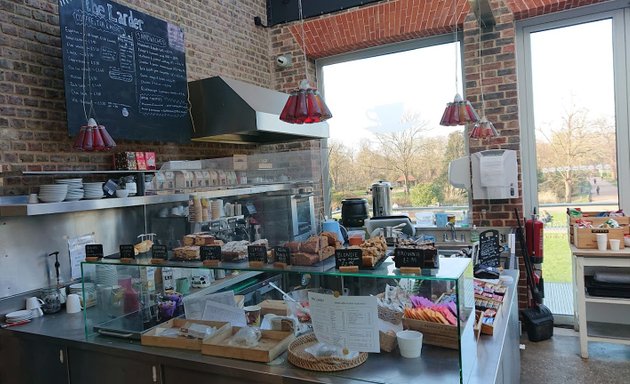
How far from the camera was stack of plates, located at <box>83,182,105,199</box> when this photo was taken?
2779 millimetres

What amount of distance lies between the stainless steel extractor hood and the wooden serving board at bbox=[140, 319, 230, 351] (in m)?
1.96

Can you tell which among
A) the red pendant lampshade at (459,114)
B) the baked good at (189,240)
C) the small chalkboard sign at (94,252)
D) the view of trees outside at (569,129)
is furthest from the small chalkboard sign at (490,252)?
the small chalkboard sign at (94,252)

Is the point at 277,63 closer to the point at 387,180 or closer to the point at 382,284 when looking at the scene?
the point at 387,180

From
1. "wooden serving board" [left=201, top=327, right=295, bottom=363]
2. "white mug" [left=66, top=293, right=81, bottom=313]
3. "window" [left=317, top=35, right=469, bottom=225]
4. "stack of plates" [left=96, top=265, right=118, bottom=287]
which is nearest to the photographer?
"wooden serving board" [left=201, top=327, right=295, bottom=363]

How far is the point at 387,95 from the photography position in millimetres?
4930

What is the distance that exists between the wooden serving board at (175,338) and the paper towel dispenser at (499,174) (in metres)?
2.99

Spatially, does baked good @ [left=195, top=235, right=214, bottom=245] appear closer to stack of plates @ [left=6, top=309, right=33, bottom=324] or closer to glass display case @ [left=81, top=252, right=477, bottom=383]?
glass display case @ [left=81, top=252, right=477, bottom=383]

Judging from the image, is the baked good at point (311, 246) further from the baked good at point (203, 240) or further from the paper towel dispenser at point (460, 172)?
the paper towel dispenser at point (460, 172)

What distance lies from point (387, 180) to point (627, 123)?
231cm

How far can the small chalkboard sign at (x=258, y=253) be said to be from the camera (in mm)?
1791

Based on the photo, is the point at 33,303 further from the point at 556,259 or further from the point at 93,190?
the point at 556,259

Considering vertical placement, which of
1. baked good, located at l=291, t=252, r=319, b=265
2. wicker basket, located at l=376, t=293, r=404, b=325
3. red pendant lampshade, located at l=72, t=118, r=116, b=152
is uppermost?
red pendant lampshade, located at l=72, t=118, r=116, b=152

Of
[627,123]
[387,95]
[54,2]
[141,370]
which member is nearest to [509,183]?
[627,123]

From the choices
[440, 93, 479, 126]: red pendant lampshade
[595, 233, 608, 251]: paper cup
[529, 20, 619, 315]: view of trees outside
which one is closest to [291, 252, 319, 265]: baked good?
[440, 93, 479, 126]: red pendant lampshade
